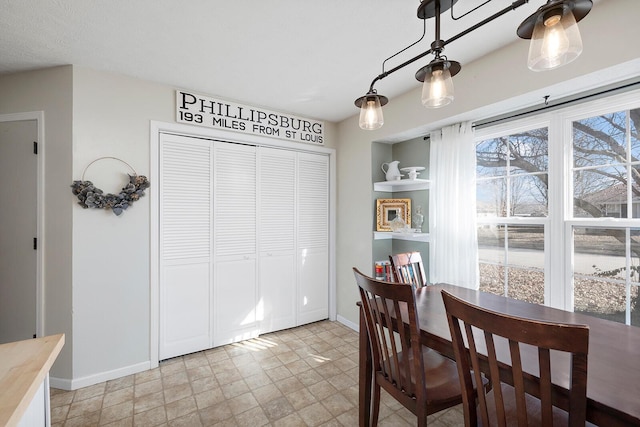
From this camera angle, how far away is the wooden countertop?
782 mm

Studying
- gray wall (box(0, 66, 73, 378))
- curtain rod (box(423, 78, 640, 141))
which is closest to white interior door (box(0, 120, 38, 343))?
gray wall (box(0, 66, 73, 378))

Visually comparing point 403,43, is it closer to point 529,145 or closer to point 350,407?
point 529,145

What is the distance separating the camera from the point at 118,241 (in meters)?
2.38

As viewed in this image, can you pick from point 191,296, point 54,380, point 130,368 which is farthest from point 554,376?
point 54,380

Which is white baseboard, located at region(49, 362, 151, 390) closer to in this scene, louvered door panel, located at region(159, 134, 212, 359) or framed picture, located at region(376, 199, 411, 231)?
louvered door panel, located at region(159, 134, 212, 359)

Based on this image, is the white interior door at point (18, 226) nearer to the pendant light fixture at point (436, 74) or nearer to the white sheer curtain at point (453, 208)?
the pendant light fixture at point (436, 74)

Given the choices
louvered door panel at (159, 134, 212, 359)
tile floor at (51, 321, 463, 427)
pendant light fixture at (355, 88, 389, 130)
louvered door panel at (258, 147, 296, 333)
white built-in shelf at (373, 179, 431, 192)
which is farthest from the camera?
louvered door panel at (258, 147, 296, 333)

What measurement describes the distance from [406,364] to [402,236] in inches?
72.6

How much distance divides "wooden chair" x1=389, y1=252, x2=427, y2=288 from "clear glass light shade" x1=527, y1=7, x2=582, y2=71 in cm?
149

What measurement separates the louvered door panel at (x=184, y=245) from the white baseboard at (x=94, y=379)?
21 cm

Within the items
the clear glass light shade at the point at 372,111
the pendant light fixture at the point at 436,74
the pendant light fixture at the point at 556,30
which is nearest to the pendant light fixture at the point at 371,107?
the clear glass light shade at the point at 372,111

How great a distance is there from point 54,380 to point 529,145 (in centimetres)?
412

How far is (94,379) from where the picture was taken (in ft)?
7.49

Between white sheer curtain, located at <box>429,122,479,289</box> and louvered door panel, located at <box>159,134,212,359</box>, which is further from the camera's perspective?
louvered door panel, located at <box>159,134,212,359</box>
